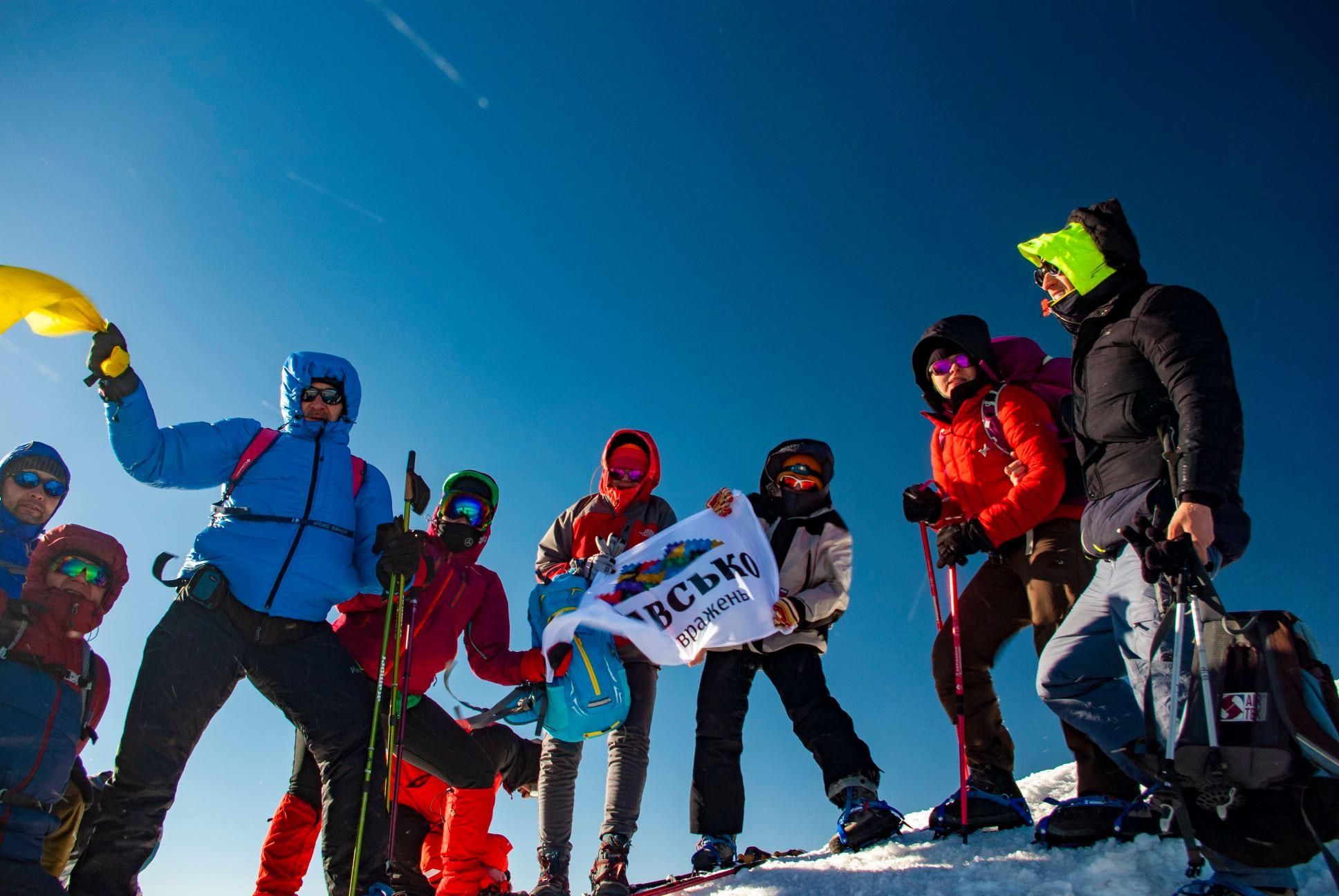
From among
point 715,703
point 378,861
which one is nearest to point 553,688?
point 715,703

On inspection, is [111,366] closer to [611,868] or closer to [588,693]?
[588,693]

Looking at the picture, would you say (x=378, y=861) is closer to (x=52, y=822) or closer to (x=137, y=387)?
(x=52, y=822)

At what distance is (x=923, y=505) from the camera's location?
6.00 m

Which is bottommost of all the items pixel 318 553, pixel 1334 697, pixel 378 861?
pixel 378 861

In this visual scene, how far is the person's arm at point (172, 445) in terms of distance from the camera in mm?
4961

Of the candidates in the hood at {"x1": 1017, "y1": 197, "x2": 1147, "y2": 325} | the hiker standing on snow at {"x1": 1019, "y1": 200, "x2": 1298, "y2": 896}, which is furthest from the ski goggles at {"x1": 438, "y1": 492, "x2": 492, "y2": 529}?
the hood at {"x1": 1017, "y1": 197, "x2": 1147, "y2": 325}

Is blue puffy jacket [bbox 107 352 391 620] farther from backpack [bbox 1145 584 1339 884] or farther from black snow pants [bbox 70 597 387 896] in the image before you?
backpack [bbox 1145 584 1339 884]

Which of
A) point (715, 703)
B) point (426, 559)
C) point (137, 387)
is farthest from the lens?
point (715, 703)

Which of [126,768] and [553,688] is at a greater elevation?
[553,688]

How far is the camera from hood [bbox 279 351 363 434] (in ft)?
19.0

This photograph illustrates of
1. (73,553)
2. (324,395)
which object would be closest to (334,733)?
(324,395)

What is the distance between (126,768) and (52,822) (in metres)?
0.97

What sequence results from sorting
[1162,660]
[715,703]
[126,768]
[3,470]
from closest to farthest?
[1162,660] → [126,768] → [715,703] → [3,470]

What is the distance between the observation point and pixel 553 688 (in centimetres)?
594
